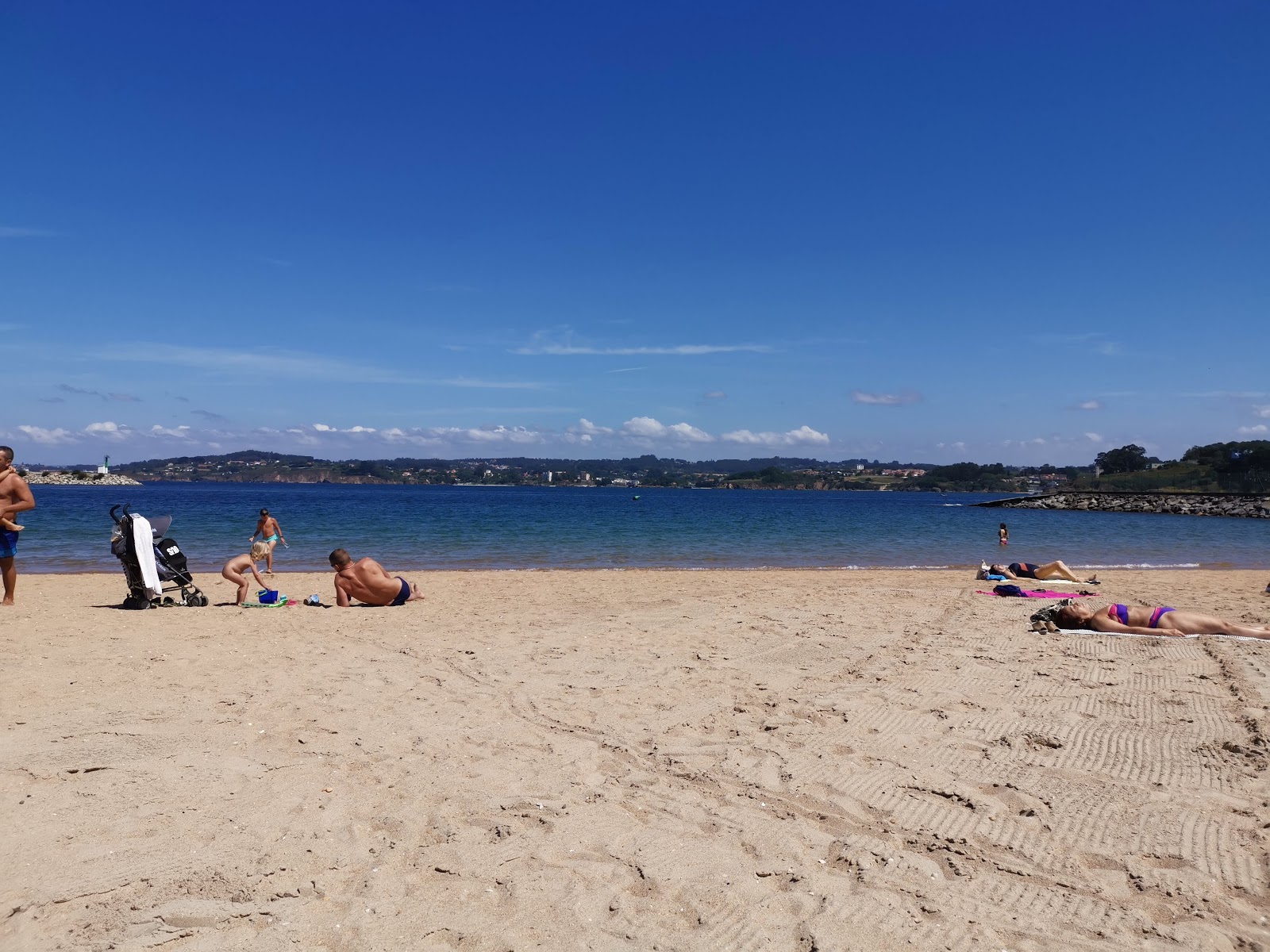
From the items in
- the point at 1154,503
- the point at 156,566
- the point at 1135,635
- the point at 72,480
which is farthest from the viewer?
the point at 72,480

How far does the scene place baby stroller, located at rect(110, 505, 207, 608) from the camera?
1044cm

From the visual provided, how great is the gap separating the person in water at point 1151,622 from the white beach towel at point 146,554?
A: 1186 centimetres

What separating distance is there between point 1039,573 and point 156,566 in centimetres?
1512

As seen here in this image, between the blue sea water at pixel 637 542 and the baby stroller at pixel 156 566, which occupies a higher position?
the baby stroller at pixel 156 566

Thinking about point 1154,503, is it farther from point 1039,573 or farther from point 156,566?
point 156,566

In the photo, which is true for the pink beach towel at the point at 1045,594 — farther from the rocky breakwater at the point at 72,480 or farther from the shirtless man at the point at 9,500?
the rocky breakwater at the point at 72,480

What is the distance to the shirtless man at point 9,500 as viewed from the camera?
10047 mm

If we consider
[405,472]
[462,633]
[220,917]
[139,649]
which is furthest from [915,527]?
[405,472]

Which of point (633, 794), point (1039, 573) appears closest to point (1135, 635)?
point (1039, 573)

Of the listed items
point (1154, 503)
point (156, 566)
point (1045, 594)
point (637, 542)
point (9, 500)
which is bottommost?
point (637, 542)

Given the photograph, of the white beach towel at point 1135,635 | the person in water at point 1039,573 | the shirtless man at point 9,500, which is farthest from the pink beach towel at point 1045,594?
the shirtless man at point 9,500

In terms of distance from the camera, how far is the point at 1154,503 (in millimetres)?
73750

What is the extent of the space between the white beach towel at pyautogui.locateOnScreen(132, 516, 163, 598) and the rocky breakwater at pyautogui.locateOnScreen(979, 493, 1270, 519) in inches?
2959

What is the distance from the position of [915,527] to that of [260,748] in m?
40.6
